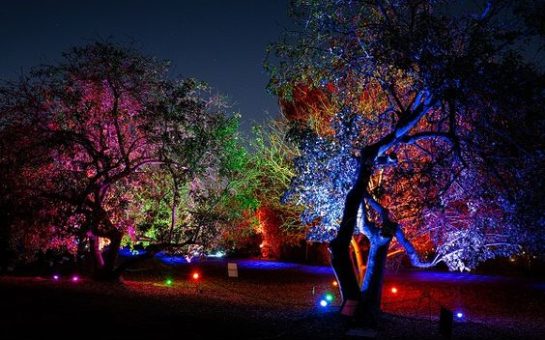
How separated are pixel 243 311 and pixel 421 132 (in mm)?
5655

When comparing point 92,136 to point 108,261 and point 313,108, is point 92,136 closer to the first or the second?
point 108,261

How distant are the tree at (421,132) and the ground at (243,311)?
1575mm

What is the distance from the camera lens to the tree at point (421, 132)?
33.9 feet

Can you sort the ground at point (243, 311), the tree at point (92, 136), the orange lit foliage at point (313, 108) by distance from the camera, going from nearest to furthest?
1. the ground at point (243, 311)
2. the tree at point (92, 136)
3. the orange lit foliage at point (313, 108)

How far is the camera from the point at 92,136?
16.1m

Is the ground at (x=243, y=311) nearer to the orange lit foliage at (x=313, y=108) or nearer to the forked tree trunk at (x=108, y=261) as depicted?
the forked tree trunk at (x=108, y=261)

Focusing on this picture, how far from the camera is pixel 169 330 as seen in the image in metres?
9.70

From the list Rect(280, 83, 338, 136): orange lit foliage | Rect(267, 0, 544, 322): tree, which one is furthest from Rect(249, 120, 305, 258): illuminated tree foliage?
Rect(267, 0, 544, 322): tree

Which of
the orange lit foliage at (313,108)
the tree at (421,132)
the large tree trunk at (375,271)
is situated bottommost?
the large tree trunk at (375,271)

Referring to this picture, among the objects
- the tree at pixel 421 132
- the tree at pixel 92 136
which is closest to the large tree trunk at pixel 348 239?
the tree at pixel 421 132

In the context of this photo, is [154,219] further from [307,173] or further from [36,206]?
[307,173]

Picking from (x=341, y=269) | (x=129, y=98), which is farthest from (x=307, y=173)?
(x=129, y=98)

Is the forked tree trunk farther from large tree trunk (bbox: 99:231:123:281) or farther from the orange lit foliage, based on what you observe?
the orange lit foliage

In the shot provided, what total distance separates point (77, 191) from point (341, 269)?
8168 millimetres
